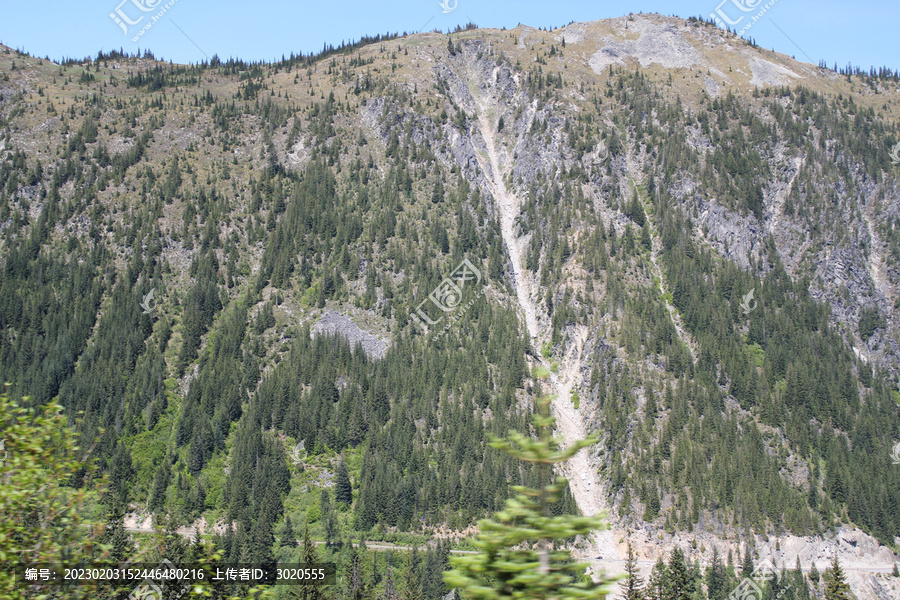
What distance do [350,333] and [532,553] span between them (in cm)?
11961

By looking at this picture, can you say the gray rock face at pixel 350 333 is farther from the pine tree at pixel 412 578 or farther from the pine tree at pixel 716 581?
the pine tree at pixel 716 581

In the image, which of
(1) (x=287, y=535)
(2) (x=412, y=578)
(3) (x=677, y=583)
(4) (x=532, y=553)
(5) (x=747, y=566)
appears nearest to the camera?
(4) (x=532, y=553)

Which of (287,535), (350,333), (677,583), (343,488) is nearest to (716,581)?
(677,583)

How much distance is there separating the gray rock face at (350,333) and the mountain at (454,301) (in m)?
0.65

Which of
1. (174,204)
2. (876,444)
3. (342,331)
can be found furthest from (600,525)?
(174,204)

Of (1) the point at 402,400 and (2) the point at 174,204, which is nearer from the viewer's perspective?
(1) the point at 402,400

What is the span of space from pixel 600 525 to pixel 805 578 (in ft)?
349

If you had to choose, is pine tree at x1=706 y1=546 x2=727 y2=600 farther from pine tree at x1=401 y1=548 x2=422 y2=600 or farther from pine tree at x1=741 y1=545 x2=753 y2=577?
pine tree at x1=401 y1=548 x2=422 y2=600

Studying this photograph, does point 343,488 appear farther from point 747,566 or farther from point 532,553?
point 532,553

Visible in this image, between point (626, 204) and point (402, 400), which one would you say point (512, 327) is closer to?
point (402, 400)

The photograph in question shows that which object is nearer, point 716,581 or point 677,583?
point 677,583

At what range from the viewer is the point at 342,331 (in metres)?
130

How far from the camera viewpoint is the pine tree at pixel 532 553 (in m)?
11.5

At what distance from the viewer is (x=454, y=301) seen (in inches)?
5463
